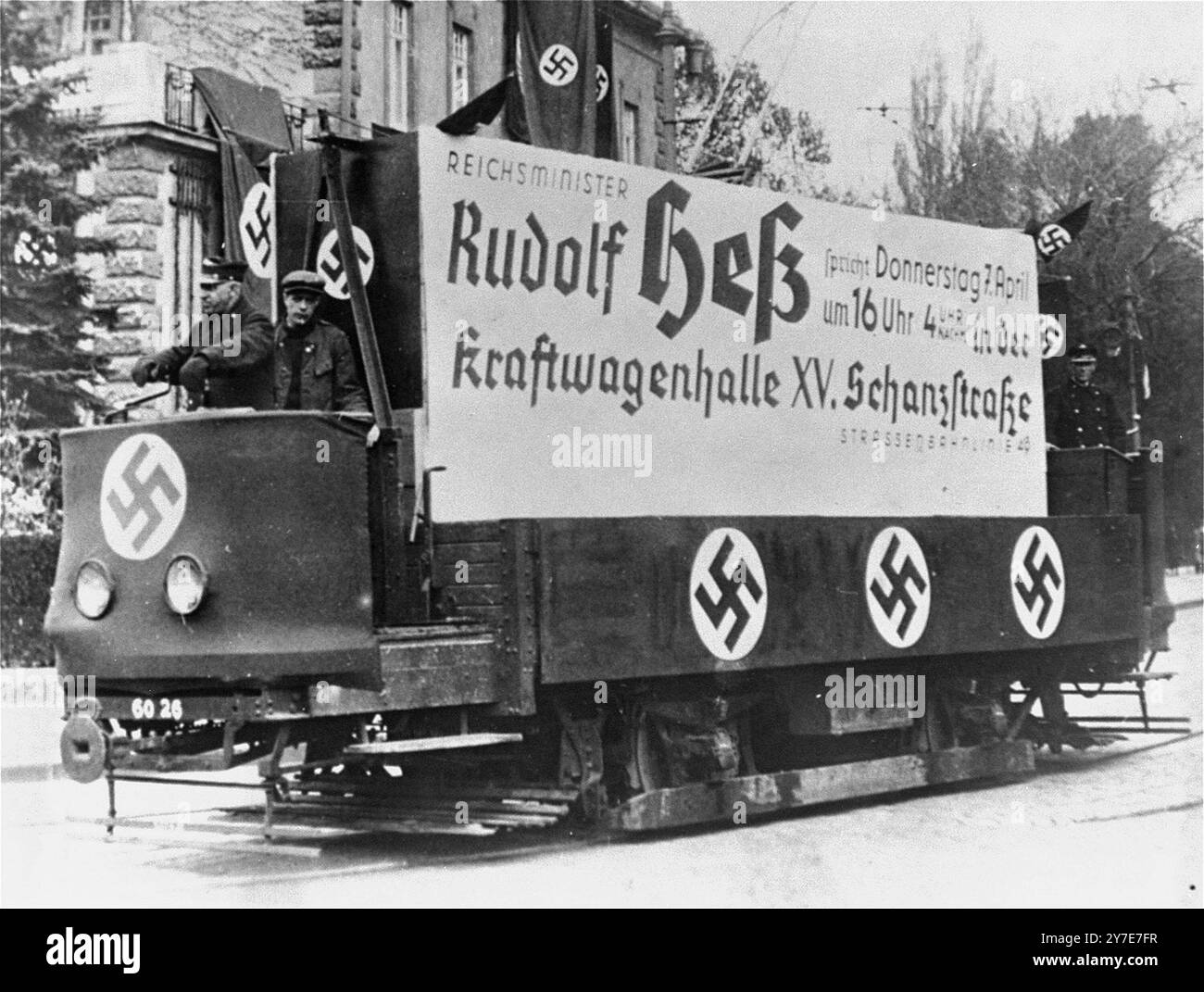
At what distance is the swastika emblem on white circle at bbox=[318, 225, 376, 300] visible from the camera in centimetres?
1049

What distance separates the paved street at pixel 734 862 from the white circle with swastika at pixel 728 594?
42.3 inches

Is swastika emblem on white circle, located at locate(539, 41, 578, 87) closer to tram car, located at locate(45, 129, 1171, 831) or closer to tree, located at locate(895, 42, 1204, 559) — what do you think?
tram car, located at locate(45, 129, 1171, 831)

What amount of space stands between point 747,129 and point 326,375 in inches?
1200

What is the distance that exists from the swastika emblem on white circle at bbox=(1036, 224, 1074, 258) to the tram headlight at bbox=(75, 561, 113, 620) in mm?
7452

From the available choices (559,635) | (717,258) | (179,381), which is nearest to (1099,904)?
(559,635)

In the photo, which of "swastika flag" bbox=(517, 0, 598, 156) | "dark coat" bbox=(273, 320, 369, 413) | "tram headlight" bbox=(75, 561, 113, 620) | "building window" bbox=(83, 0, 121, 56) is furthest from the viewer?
"building window" bbox=(83, 0, 121, 56)

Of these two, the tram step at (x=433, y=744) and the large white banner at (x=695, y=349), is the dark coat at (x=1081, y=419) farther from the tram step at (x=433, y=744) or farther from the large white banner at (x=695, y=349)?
the tram step at (x=433, y=744)

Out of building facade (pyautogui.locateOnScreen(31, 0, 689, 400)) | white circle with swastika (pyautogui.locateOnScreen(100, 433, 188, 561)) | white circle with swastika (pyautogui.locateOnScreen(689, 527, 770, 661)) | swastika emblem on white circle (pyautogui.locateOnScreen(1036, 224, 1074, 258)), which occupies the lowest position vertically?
white circle with swastika (pyautogui.locateOnScreen(689, 527, 770, 661))

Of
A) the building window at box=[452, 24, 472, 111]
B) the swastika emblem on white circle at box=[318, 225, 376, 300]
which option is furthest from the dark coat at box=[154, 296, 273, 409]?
the building window at box=[452, 24, 472, 111]

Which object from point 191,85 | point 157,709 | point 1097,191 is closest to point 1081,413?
point 157,709

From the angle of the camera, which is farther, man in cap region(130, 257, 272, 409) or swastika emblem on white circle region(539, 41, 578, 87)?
swastika emblem on white circle region(539, 41, 578, 87)

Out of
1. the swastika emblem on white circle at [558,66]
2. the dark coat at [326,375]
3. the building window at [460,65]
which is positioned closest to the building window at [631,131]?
the building window at [460,65]

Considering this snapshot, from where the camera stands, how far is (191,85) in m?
25.7

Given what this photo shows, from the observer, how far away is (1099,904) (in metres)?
8.61
